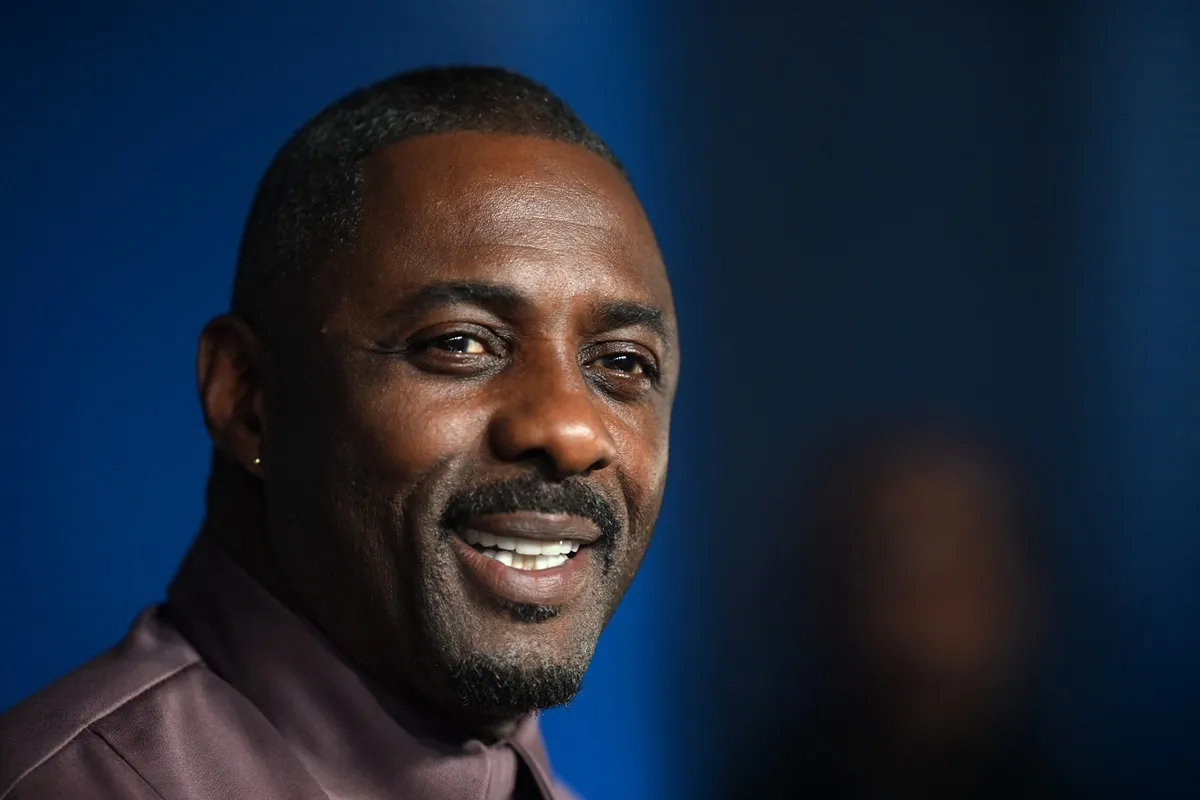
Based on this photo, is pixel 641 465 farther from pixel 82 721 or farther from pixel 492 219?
pixel 82 721

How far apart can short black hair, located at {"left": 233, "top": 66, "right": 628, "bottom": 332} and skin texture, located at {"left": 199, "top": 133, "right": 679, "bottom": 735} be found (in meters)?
0.02

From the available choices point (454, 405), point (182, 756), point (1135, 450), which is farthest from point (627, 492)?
point (1135, 450)

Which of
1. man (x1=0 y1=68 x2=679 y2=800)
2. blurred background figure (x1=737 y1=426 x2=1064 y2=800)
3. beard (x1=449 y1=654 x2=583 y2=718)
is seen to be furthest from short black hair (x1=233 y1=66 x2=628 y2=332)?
blurred background figure (x1=737 y1=426 x2=1064 y2=800)

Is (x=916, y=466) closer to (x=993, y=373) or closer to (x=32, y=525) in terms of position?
(x=993, y=373)

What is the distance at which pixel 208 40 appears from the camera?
1908mm

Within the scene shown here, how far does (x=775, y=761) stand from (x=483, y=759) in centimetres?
107

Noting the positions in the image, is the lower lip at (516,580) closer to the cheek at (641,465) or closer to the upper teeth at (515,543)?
the upper teeth at (515,543)

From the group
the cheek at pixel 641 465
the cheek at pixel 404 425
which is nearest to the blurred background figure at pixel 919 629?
the cheek at pixel 641 465

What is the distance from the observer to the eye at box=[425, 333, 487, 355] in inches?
47.2

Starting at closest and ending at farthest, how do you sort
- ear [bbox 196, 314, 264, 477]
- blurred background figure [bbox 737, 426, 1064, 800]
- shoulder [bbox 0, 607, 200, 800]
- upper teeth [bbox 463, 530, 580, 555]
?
shoulder [bbox 0, 607, 200, 800] < upper teeth [bbox 463, 530, 580, 555] < ear [bbox 196, 314, 264, 477] < blurred background figure [bbox 737, 426, 1064, 800]

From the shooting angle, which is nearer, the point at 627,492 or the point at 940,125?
the point at 627,492

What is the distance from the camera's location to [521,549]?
3.88 ft

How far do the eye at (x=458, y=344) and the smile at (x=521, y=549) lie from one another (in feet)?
0.57

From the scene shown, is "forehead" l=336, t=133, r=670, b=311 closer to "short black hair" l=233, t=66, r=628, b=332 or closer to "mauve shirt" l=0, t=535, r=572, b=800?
"short black hair" l=233, t=66, r=628, b=332
